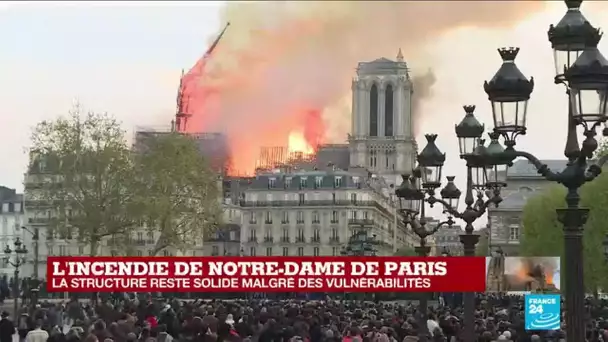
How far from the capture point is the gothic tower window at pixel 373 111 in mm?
174875

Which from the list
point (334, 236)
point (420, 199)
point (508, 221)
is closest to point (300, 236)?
point (334, 236)

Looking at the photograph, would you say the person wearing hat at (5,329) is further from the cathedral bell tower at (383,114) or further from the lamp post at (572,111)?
the cathedral bell tower at (383,114)

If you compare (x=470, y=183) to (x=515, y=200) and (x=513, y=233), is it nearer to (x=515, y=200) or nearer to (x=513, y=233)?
(x=513, y=233)

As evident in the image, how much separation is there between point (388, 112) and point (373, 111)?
218 centimetres

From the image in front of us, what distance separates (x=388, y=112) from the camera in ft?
574

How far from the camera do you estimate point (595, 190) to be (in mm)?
64500

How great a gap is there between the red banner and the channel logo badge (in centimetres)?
120

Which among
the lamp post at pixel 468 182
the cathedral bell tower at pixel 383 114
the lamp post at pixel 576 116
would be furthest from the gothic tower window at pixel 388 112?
the lamp post at pixel 576 116

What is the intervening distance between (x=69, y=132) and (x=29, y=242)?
5648cm

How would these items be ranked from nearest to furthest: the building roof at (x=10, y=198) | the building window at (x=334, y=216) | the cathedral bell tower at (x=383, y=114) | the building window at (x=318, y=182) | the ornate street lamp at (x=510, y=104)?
the ornate street lamp at (x=510, y=104) < the building window at (x=334, y=216) < the building window at (x=318, y=182) < the building roof at (x=10, y=198) < the cathedral bell tower at (x=383, y=114)

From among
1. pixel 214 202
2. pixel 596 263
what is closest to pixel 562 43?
pixel 596 263

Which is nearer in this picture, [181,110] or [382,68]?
[181,110]

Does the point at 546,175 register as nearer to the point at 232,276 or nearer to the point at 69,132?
the point at 232,276

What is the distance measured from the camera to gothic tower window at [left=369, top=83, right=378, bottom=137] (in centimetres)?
17488
